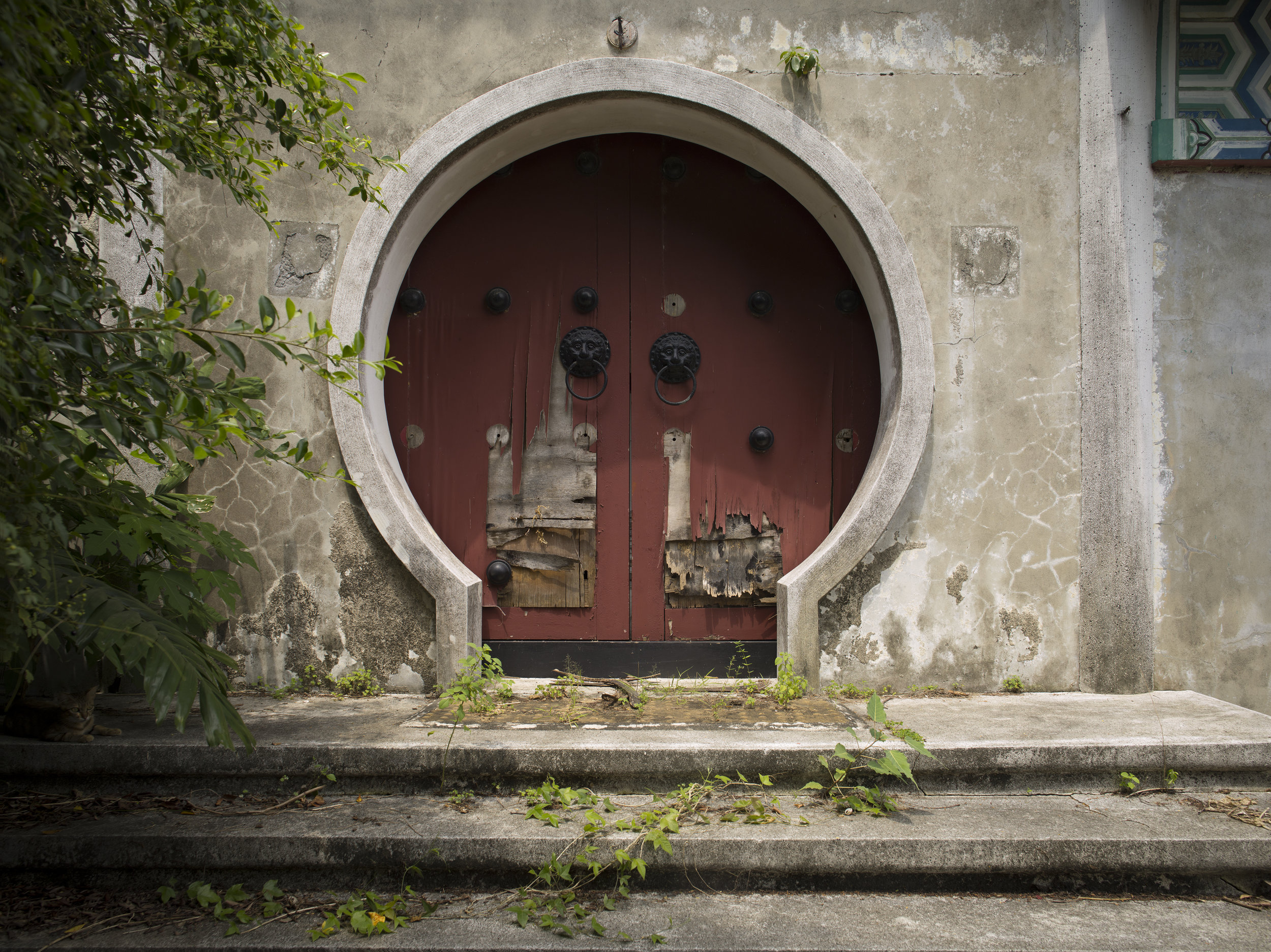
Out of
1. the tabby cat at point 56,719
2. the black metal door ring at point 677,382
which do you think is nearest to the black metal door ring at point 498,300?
the black metal door ring at point 677,382

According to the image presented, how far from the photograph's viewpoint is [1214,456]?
11.4 feet

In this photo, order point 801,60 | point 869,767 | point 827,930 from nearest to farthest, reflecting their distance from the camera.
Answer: point 827,930 → point 869,767 → point 801,60

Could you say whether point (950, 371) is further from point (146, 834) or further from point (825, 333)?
point (146, 834)

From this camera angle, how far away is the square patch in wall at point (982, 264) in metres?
3.47

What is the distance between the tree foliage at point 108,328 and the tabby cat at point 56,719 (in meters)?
0.38

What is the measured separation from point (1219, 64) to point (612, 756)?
13.5ft

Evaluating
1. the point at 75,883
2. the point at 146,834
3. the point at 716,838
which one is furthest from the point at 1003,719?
the point at 75,883

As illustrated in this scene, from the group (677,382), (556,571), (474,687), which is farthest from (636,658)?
(677,382)

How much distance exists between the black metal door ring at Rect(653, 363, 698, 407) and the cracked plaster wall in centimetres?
113

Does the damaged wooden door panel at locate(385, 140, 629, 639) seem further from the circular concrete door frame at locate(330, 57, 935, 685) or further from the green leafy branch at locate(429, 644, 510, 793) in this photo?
the green leafy branch at locate(429, 644, 510, 793)

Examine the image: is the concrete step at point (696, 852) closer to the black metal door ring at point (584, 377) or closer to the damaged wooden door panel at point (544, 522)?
the damaged wooden door panel at point (544, 522)

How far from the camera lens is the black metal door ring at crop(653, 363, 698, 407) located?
3799 millimetres

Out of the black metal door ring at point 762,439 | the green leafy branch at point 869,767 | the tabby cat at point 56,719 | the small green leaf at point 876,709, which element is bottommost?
the green leafy branch at point 869,767

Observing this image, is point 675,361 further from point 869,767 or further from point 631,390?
point 869,767
